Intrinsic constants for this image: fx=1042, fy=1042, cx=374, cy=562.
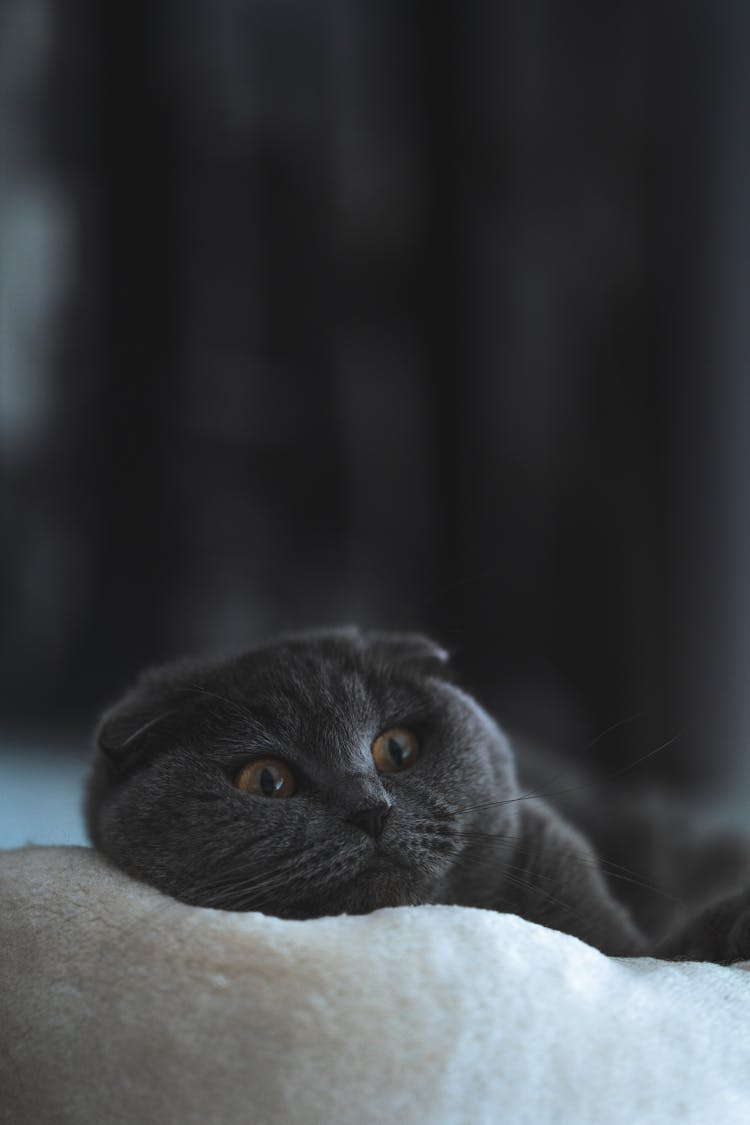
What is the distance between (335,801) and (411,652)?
0.28m

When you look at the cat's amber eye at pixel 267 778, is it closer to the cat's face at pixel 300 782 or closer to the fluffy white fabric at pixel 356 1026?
the cat's face at pixel 300 782

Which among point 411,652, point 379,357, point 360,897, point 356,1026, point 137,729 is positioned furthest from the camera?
point 379,357

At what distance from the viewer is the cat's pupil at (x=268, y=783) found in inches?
35.7

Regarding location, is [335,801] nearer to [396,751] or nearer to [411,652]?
[396,751]

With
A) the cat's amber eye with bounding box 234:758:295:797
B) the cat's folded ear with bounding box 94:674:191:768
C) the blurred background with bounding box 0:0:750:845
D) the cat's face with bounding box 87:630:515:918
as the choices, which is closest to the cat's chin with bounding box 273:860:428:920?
the cat's face with bounding box 87:630:515:918

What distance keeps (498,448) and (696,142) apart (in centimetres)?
79

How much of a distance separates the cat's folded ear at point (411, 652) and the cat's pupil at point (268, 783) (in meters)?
0.20

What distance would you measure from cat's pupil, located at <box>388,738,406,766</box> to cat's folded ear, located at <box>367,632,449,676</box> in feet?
0.33

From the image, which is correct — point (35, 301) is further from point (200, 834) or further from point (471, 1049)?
point (471, 1049)

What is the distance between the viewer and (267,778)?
35.8 inches

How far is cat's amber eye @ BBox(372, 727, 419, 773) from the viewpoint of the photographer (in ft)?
3.16

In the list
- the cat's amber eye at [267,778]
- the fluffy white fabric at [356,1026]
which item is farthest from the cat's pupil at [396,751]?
the fluffy white fabric at [356,1026]

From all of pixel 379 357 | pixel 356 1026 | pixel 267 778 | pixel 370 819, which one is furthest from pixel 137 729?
pixel 379 357

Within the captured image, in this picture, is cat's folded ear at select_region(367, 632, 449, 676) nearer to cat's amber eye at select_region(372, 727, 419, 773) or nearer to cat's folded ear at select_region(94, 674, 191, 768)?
cat's amber eye at select_region(372, 727, 419, 773)
